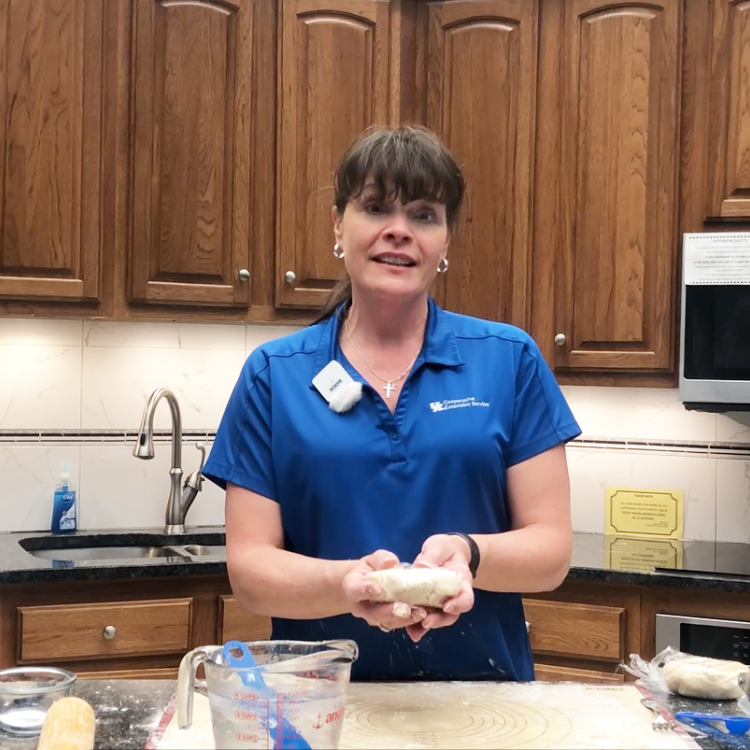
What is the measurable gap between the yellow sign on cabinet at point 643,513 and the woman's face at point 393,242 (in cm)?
173

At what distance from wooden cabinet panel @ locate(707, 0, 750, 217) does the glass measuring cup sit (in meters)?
1.96

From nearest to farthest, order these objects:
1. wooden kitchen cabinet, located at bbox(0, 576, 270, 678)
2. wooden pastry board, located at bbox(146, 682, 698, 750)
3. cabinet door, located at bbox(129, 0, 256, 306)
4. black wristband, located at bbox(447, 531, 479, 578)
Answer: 1. wooden pastry board, located at bbox(146, 682, 698, 750)
2. black wristband, located at bbox(447, 531, 479, 578)
3. wooden kitchen cabinet, located at bbox(0, 576, 270, 678)
4. cabinet door, located at bbox(129, 0, 256, 306)

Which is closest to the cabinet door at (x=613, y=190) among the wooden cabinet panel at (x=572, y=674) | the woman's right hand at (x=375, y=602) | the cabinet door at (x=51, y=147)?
the wooden cabinet panel at (x=572, y=674)

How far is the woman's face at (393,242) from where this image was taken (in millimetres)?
1324

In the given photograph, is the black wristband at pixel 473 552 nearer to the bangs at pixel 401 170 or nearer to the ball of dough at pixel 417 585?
the ball of dough at pixel 417 585

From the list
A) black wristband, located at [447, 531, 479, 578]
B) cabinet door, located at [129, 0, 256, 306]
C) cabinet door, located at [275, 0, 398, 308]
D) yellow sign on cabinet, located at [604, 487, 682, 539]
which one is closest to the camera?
black wristband, located at [447, 531, 479, 578]

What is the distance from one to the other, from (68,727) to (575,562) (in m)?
1.60

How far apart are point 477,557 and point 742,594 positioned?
1249mm

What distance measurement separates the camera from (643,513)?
9.38ft

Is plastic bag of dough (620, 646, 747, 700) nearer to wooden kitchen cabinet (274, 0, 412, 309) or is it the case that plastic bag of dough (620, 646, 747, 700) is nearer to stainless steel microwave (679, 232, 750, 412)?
stainless steel microwave (679, 232, 750, 412)

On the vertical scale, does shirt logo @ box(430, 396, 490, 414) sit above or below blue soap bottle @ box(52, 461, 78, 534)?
above

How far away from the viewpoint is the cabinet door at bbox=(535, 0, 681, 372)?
8.48ft

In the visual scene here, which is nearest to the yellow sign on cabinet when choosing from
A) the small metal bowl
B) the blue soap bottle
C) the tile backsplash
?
the tile backsplash

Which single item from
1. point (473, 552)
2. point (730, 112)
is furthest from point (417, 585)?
point (730, 112)
